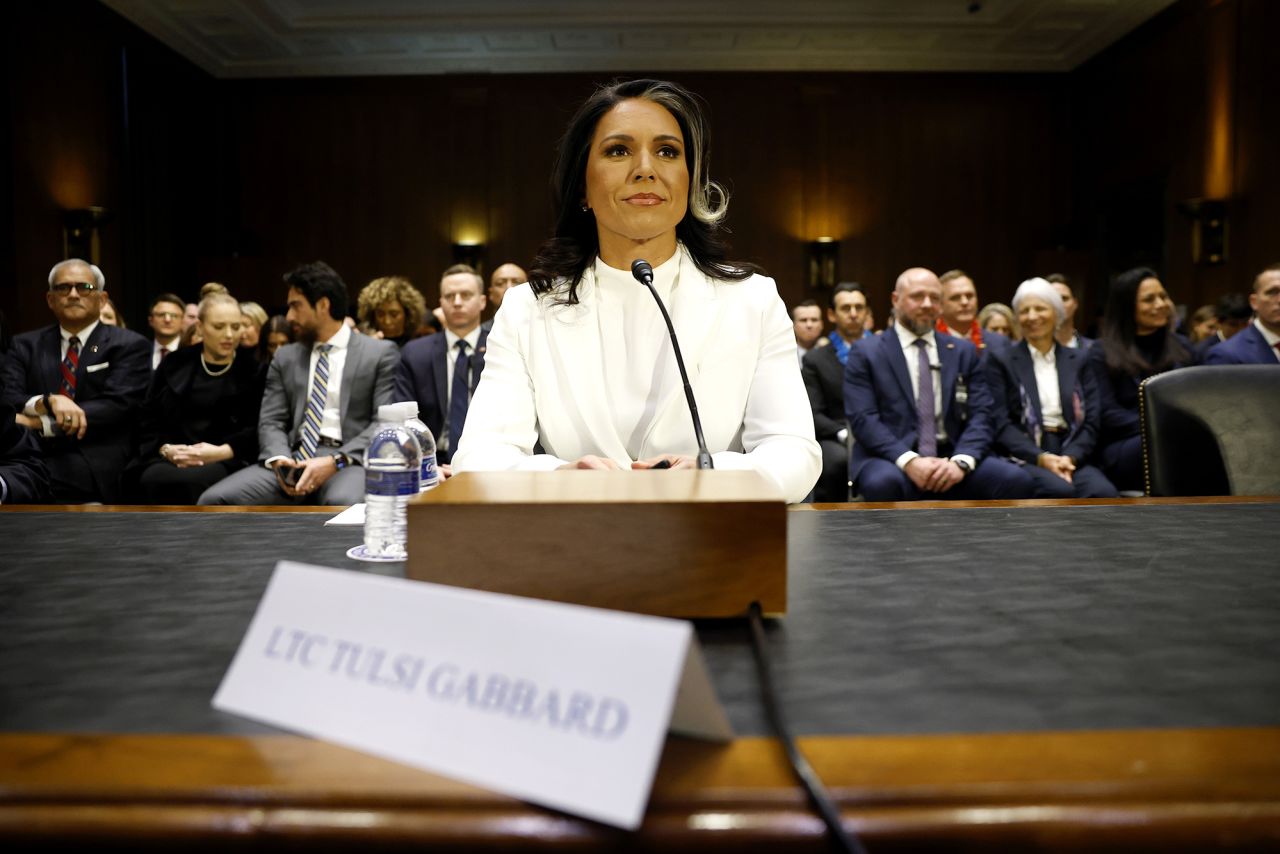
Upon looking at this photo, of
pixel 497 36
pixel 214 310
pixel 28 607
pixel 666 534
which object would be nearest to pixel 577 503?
pixel 666 534

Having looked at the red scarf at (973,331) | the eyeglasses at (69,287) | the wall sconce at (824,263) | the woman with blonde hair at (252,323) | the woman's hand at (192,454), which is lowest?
the woman's hand at (192,454)

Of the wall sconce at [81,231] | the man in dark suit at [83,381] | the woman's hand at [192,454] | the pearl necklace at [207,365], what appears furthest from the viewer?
the wall sconce at [81,231]

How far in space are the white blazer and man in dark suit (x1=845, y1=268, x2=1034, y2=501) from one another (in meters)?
2.12

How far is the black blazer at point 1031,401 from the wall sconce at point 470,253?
5960 mm

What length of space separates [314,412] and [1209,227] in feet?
21.5

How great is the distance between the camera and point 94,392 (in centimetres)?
386

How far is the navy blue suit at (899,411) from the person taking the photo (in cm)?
366

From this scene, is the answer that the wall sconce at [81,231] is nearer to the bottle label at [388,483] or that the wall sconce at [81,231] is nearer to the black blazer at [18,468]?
the black blazer at [18,468]

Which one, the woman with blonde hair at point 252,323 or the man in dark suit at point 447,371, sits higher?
the woman with blonde hair at point 252,323

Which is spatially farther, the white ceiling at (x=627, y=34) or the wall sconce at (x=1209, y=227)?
the white ceiling at (x=627, y=34)

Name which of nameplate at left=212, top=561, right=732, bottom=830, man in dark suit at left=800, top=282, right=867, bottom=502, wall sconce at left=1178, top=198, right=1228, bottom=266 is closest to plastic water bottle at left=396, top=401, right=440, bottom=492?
nameplate at left=212, top=561, right=732, bottom=830

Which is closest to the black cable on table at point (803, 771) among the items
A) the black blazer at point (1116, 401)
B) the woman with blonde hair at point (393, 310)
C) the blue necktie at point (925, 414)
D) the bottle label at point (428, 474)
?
the bottle label at point (428, 474)

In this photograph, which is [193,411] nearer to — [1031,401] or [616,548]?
[1031,401]

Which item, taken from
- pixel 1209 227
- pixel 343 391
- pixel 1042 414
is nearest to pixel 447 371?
pixel 343 391
